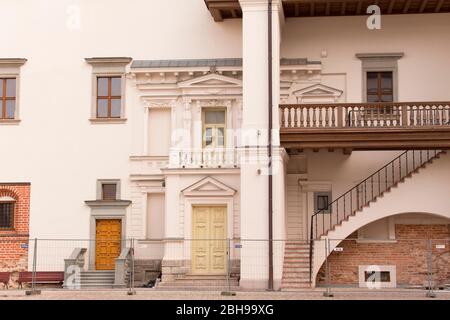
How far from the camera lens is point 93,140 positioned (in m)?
30.8

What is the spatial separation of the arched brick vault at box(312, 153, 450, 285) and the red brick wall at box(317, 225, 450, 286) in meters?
1.73

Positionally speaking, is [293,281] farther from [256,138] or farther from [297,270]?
[256,138]

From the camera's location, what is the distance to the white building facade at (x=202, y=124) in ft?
91.9

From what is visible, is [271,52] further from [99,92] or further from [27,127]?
[27,127]

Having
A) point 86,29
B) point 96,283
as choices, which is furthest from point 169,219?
point 86,29

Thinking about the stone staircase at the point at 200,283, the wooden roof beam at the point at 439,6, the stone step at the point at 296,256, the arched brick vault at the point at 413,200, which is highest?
the wooden roof beam at the point at 439,6

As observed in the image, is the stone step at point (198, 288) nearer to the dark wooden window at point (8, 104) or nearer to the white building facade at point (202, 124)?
the white building facade at point (202, 124)

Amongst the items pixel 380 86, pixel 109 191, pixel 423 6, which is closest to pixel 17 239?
pixel 109 191

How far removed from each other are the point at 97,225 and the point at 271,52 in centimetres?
857

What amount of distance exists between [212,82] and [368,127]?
5.75 m

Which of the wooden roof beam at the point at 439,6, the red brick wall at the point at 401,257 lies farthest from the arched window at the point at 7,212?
the wooden roof beam at the point at 439,6

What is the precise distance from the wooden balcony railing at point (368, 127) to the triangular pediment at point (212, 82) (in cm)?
286

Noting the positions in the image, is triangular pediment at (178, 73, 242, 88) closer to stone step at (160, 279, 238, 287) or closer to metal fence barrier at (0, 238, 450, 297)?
metal fence barrier at (0, 238, 450, 297)

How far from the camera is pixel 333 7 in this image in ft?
96.9
